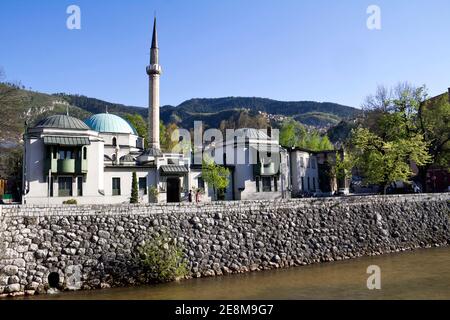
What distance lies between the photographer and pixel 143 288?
18.7 m

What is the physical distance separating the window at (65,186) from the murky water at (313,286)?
14.6 m

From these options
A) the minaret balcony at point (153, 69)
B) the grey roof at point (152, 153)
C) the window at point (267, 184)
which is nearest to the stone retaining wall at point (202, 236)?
the window at point (267, 184)

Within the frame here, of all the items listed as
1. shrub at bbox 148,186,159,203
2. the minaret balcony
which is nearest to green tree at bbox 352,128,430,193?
shrub at bbox 148,186,159,203

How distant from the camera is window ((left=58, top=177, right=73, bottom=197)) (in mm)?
30953

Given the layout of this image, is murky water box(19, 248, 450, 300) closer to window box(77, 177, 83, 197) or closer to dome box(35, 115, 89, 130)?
window box(77, 177, 83, 197)

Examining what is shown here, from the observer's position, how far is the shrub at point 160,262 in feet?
63.9

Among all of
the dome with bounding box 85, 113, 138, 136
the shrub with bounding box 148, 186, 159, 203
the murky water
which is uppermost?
the dome with bounding box 85, 113, 138, 136

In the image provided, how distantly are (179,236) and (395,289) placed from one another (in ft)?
36.0

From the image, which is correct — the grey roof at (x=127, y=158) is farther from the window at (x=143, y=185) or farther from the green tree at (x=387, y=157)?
the green tree at (x=387, y=157)

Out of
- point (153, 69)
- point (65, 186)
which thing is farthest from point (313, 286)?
point (153, 69)

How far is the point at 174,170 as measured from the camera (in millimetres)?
36938

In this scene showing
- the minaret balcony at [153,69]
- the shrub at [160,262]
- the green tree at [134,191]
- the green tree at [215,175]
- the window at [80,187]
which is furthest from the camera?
the minaret balcony at [153,69]

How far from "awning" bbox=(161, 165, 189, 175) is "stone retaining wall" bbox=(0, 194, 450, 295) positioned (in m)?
13.5
